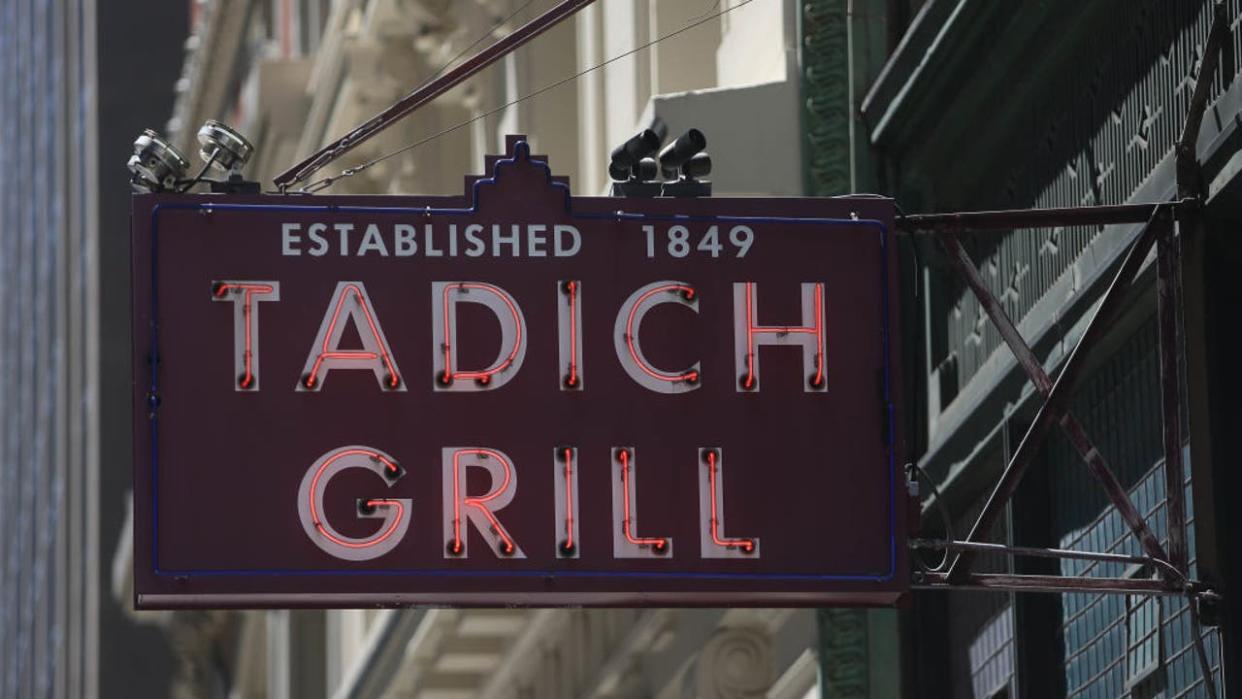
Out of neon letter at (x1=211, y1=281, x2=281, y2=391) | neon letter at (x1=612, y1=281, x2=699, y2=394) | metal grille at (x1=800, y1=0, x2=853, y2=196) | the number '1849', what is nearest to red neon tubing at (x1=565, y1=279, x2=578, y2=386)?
neon letter at (x1=612, y1=281, x2=699, y2=394)

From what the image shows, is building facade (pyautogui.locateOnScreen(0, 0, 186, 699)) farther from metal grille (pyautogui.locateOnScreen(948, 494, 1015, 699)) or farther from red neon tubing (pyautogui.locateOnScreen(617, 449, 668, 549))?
red neon tubing (pyautogui.locateOnScreen(617, 449, 668, 549))

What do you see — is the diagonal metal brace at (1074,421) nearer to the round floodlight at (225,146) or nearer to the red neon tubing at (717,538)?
the red neon tubing at (717,538)

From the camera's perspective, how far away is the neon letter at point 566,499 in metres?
10.8

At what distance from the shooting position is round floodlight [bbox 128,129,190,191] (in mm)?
11344

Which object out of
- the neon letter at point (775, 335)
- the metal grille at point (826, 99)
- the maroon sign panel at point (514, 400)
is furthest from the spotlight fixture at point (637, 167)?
the metal grille at point (826, 99)

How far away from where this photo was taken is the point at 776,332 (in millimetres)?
11195

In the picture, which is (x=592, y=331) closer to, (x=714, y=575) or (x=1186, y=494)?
(x=714, y=575)

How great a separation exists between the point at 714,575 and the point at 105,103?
8121 centimetres

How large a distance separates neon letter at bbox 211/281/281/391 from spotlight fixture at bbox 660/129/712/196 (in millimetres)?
1568

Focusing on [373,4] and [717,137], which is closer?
[717,137]

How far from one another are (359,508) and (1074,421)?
265 cm

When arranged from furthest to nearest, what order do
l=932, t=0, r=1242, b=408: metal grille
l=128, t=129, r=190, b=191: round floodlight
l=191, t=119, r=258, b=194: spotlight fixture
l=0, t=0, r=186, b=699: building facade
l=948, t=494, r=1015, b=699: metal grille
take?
1. l=0, t=0, r=186, b=699: building facade
2. l=948, t=494, r=1015, b=699: metal grille
3. l=932, t=0, r=1242, b=408: metal grille
4. l=191, t=119, r=258, b=194: spotlight fixture
5. l=128, t=129, r=190, b=191: round floodlight

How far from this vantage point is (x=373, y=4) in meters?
27.4

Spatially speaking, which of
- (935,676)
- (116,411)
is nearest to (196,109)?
(116,411)
